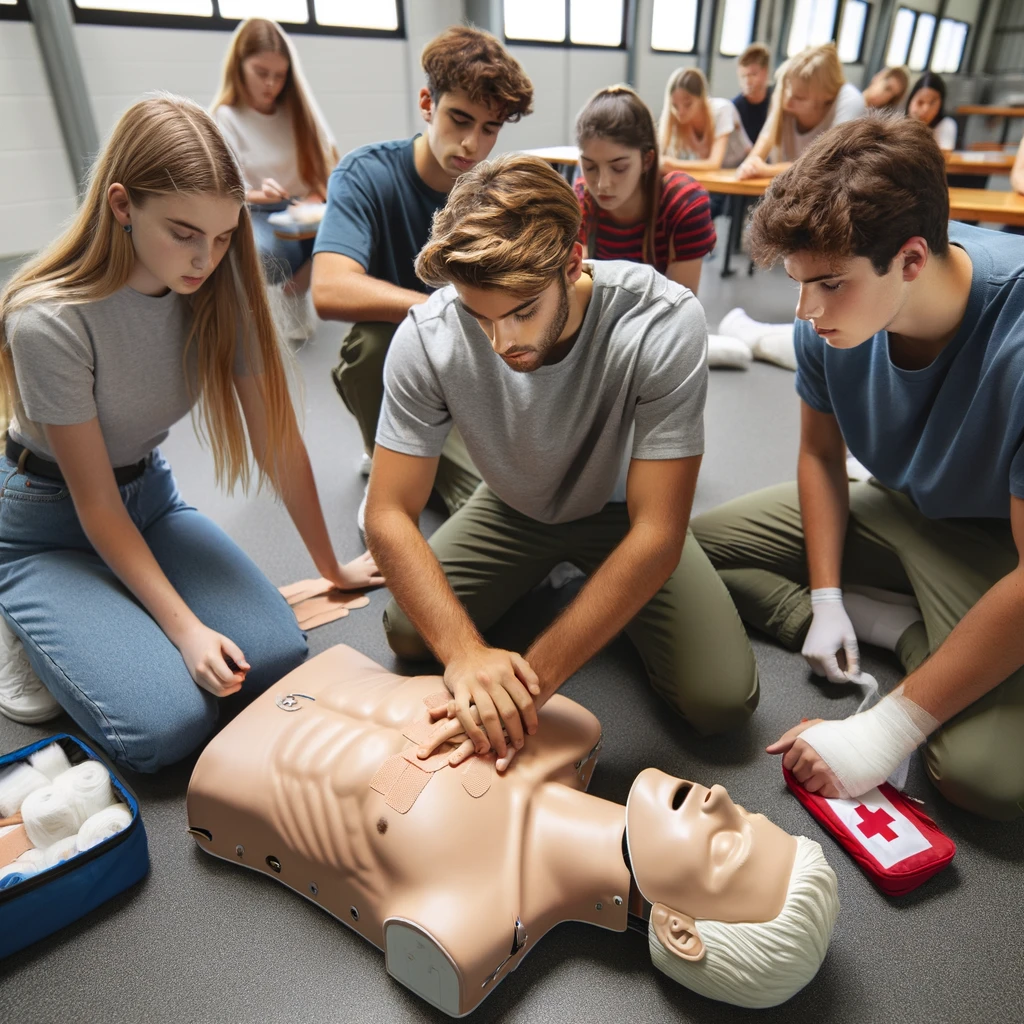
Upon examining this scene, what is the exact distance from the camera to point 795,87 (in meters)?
3.83

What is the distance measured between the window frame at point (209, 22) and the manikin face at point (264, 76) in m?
1.06

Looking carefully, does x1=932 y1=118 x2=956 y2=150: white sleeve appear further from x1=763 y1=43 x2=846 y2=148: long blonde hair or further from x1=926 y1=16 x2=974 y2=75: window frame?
x1=926 y1=16 x2=974 y2=75: window frame

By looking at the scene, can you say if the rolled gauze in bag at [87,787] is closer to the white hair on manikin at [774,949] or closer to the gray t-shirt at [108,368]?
the gray t-shirt at [108,368]

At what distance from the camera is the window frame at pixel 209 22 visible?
364 cm

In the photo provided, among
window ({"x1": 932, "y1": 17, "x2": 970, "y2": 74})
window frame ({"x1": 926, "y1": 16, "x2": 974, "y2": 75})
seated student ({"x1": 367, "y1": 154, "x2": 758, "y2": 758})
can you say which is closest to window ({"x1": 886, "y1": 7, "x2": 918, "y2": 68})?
window frame ({"x1": 926, "y1": 16, "x2": 974, "y2": 75})

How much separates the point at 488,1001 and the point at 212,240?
130 cm

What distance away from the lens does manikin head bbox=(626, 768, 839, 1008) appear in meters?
0.96

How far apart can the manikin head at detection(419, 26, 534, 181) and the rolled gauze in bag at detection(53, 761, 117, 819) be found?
1477 millimetres

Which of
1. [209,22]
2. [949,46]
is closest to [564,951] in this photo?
[209,22]

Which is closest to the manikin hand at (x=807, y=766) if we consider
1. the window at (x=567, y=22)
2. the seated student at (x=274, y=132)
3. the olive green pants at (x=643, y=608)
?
the olive green pants at (x=643, y=608)

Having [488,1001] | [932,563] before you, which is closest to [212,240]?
[488,1001]

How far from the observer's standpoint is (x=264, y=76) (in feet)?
A: 10.5

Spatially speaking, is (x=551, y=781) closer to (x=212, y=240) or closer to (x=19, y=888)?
(x=19, y=888)

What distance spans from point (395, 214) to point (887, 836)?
1.90 m
